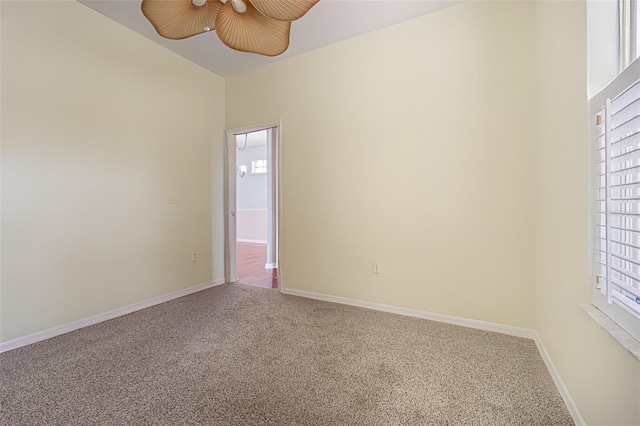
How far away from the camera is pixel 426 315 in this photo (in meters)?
2.64

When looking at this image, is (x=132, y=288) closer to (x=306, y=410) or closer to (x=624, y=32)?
(x=306, y=410)

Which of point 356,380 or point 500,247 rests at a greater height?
point 500,247

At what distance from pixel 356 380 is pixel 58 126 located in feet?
10.0

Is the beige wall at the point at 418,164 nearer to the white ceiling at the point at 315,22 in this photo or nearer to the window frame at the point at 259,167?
the white ceiling at the point at 315,22

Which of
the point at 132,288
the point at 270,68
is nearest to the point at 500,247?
the point at 270,68

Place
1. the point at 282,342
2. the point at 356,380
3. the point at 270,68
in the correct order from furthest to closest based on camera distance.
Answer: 1. the point at 270,68
2. the point at 282,342
3. the point at 356,380

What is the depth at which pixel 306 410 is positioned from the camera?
143 centimetres

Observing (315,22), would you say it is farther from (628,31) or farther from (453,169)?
(628,31)

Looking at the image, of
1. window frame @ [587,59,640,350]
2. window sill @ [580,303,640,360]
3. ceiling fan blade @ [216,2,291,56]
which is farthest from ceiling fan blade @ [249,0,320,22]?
window sill @ [580,303,640,360]

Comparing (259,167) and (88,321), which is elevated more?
(259,167)

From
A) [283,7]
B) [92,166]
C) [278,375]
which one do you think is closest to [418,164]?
[283,7]

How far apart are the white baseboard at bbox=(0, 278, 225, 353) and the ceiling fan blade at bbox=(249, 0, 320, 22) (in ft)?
9.54

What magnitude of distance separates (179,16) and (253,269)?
3.81 m

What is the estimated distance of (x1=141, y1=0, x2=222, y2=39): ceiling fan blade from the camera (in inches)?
61.7
